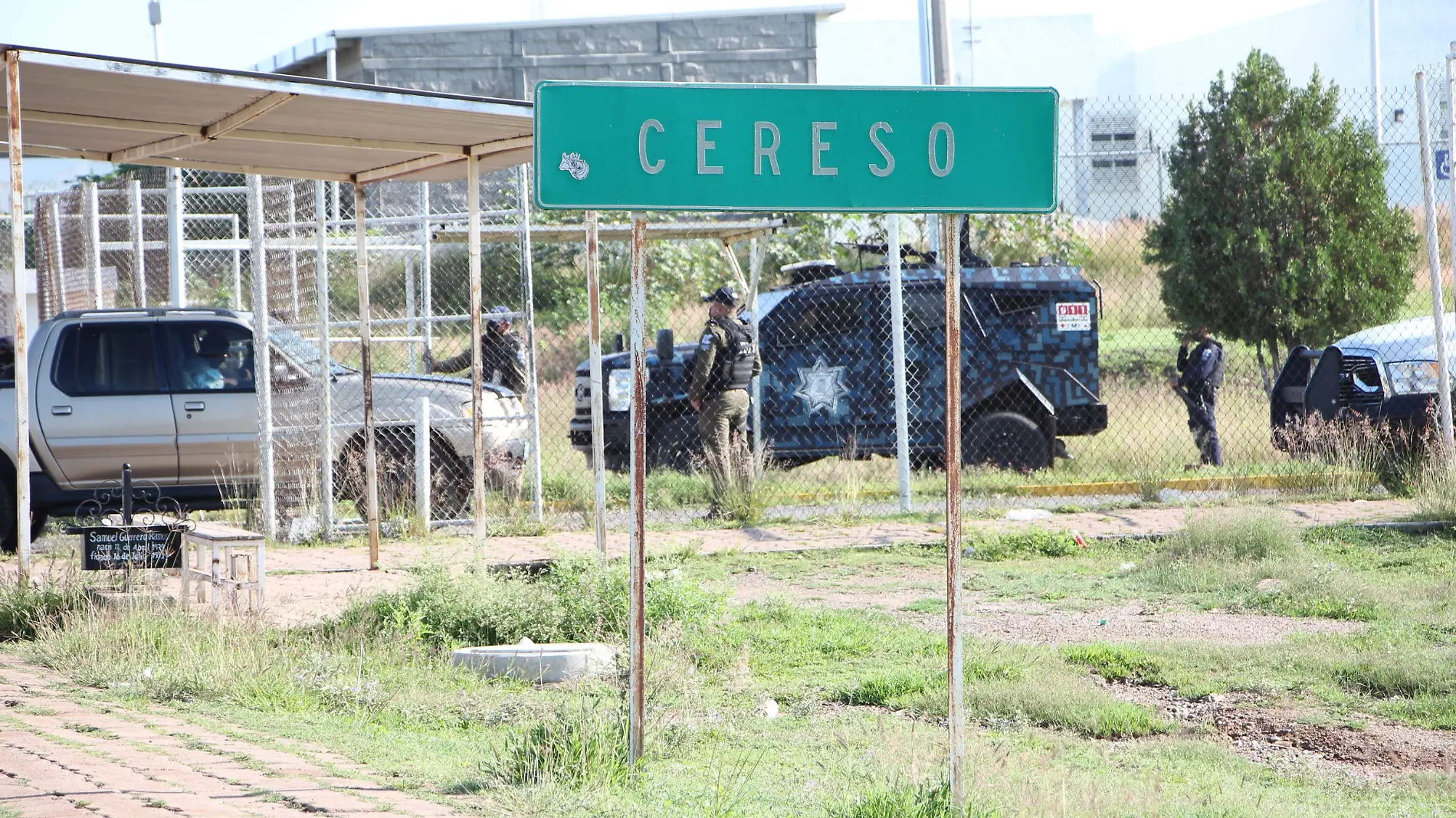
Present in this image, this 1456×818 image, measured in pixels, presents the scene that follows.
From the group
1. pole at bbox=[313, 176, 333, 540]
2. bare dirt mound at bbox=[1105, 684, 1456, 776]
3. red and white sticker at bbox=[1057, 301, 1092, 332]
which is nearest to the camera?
bare dirt mound at bbox=[1105, 684, 1456, 776]

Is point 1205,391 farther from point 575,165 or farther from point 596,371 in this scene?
point 575,165

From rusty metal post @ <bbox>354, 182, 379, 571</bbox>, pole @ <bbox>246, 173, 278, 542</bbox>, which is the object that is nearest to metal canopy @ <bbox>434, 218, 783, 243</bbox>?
pole @ <bbox>246, 173, 278, 542</bbox>

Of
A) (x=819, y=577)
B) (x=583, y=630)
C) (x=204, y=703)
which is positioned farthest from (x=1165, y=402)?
(x=204, y=703)

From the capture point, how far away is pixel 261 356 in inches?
416

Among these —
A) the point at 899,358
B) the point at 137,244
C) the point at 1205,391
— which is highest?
the point at 137,244

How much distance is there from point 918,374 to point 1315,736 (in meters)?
8.03

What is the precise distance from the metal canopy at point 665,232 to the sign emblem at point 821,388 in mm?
1514

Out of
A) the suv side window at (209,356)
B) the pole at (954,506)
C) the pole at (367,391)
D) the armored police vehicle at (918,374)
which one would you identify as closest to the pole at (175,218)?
the suv side window at (209,356)

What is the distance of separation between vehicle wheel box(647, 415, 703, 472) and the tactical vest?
1.63 metres

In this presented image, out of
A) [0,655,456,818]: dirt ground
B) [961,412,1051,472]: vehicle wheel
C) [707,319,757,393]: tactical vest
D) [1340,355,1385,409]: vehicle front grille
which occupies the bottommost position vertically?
[0,655,456,818]: dirt ground

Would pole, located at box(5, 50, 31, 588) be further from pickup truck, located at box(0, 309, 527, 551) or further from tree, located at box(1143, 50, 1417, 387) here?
tree, located at box(1143, 50, 1417, 387)

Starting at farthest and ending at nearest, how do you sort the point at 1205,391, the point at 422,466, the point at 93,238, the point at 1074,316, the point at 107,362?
the point at 1205,391 → the point at 93,238 → the point at 1074,316 → the point at 107,362 → the point at 422,466

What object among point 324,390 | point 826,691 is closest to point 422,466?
point 324,390

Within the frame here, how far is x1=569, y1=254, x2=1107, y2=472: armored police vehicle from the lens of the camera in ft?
43.2
